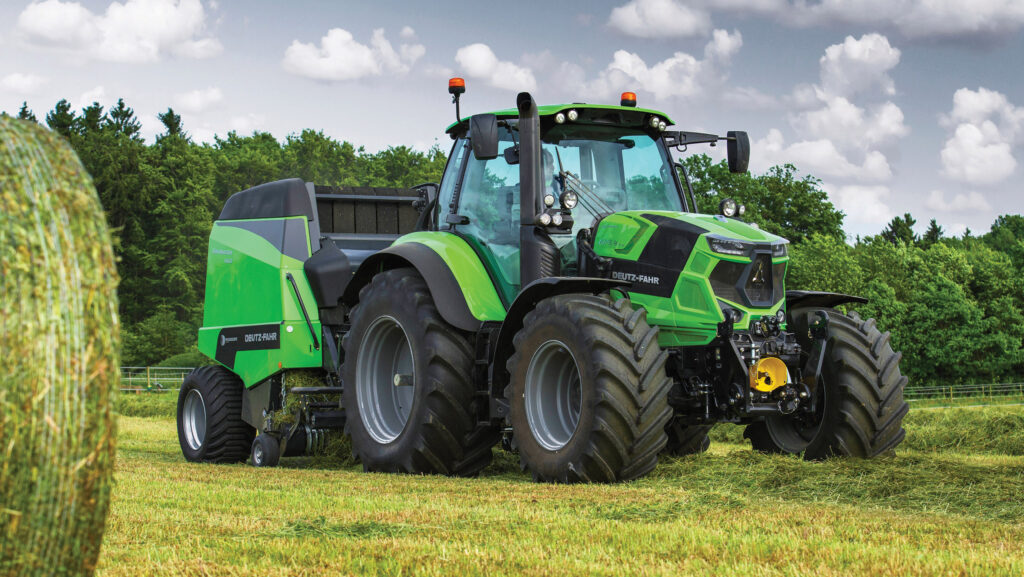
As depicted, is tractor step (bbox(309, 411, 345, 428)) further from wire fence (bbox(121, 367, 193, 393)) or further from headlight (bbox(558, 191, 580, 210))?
wire fence (bbox(121, 367, 193, 393))

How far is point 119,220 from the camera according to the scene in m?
57.0

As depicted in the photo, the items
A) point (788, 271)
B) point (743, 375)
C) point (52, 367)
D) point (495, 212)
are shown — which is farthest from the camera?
point (788, 271)

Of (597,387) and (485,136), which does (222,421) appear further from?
(597,387)

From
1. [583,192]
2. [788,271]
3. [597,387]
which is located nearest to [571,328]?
Answer: [597,387]

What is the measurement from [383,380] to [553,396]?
7.67 feet

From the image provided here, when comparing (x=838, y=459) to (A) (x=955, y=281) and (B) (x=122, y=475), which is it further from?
(A) (x=955, y=281)

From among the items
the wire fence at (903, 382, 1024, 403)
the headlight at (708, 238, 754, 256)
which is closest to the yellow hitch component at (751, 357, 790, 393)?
the headlight at (708, 238, 754, 256)

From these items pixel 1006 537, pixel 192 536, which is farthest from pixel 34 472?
pixel 1006 537

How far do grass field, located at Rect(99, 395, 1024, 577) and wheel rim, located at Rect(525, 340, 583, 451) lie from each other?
1.46 ft

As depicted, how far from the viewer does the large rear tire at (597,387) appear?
817 cm

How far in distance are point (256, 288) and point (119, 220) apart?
4735 cm

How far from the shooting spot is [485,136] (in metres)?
8.96

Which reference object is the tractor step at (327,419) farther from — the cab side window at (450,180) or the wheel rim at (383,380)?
the cab side window at (450,180)

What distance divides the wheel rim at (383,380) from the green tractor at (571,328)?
0.02m
